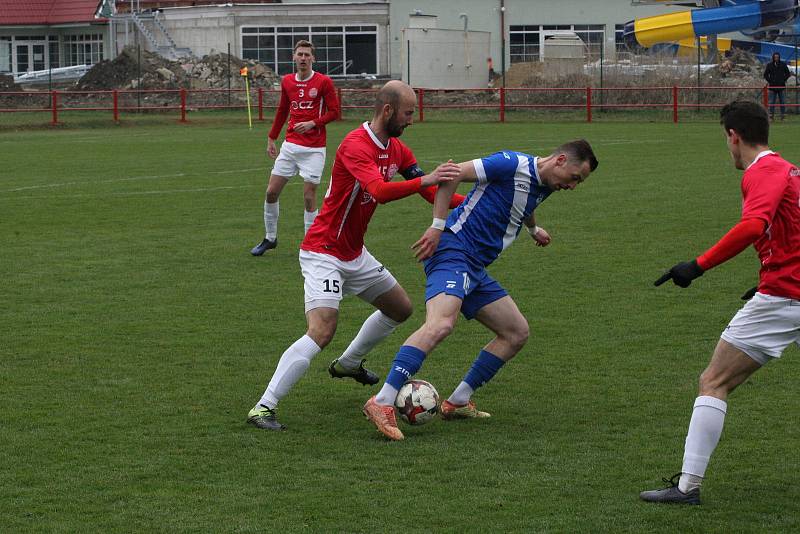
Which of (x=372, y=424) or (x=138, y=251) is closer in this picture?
(x=372, y=424)

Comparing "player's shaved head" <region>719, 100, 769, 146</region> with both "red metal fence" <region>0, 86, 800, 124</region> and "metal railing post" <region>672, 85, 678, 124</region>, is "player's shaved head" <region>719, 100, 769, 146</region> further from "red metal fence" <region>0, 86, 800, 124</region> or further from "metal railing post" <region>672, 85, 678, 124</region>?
"metal railing post" <region>672, 85, 678, 124</region>

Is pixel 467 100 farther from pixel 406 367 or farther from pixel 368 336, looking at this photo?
pixel 406 367

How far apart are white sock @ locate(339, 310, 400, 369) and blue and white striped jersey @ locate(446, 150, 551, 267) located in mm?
861

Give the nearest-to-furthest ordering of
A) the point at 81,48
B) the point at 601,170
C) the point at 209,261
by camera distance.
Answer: the point at 209,261 < the point at 601,170 < the point at 81,48

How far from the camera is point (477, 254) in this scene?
6.96 meters

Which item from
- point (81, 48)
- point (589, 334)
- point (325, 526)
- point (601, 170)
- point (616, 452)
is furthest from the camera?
point (81, 48)

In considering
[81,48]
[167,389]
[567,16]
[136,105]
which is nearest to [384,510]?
[167,389]

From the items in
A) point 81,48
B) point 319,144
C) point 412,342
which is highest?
point 81,48

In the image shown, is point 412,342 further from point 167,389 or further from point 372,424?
point 167,389

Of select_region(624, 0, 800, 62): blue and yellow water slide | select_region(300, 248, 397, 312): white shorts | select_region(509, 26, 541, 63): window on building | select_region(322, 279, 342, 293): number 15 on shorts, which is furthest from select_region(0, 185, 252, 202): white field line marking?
select_region(509, 26, 541, 63): window on building

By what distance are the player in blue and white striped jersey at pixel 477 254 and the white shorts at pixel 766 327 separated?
5.09 feet

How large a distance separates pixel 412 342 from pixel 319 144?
728cm

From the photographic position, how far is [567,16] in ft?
185

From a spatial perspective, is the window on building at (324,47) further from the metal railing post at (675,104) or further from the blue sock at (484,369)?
the blue sock at (484,369)
